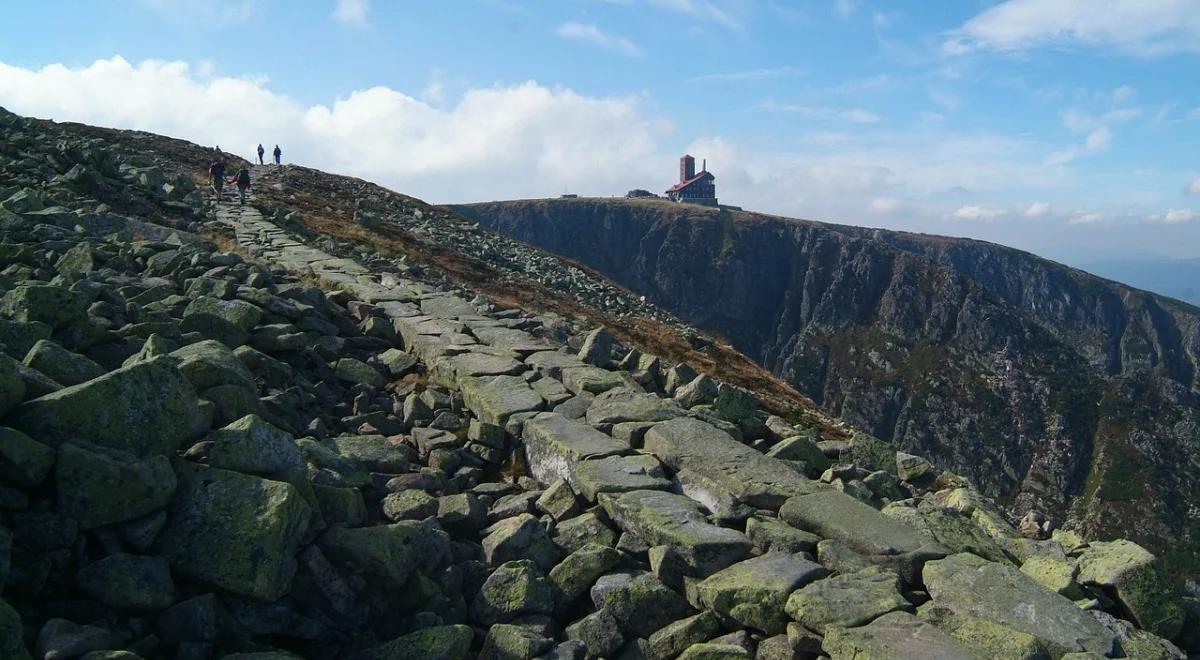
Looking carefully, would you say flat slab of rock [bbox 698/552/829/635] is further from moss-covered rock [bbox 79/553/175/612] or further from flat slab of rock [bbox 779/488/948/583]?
moss-covered rock [bbox 79/553/175/612]

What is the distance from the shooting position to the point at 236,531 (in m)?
4.84

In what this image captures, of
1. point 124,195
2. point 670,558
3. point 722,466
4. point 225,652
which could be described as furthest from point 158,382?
point 124,195

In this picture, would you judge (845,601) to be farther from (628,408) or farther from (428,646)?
(628,408)

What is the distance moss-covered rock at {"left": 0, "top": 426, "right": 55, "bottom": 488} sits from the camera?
449 cm

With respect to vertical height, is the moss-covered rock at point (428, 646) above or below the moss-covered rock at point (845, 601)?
below

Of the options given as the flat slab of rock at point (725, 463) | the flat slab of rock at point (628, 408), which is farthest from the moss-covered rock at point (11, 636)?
the flat slab of rock at point (628, 408)

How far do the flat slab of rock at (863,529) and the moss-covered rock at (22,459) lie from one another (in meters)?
5.56

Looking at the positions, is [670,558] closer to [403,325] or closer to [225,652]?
[225,652]

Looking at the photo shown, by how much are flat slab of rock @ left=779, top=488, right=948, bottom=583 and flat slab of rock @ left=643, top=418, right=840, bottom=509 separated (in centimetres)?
23

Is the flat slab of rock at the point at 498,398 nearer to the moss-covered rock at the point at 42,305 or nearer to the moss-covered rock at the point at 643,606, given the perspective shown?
the moss-covered rock at the point at 643,606

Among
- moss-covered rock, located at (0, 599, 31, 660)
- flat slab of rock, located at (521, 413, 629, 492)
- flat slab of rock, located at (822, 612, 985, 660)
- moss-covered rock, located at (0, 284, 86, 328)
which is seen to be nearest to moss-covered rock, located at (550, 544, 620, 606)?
flat slab of rock, located at (521, 413, 629, 492)

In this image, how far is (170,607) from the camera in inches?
177

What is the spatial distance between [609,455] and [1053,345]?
204m

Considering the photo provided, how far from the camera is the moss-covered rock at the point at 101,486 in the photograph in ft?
15.1
